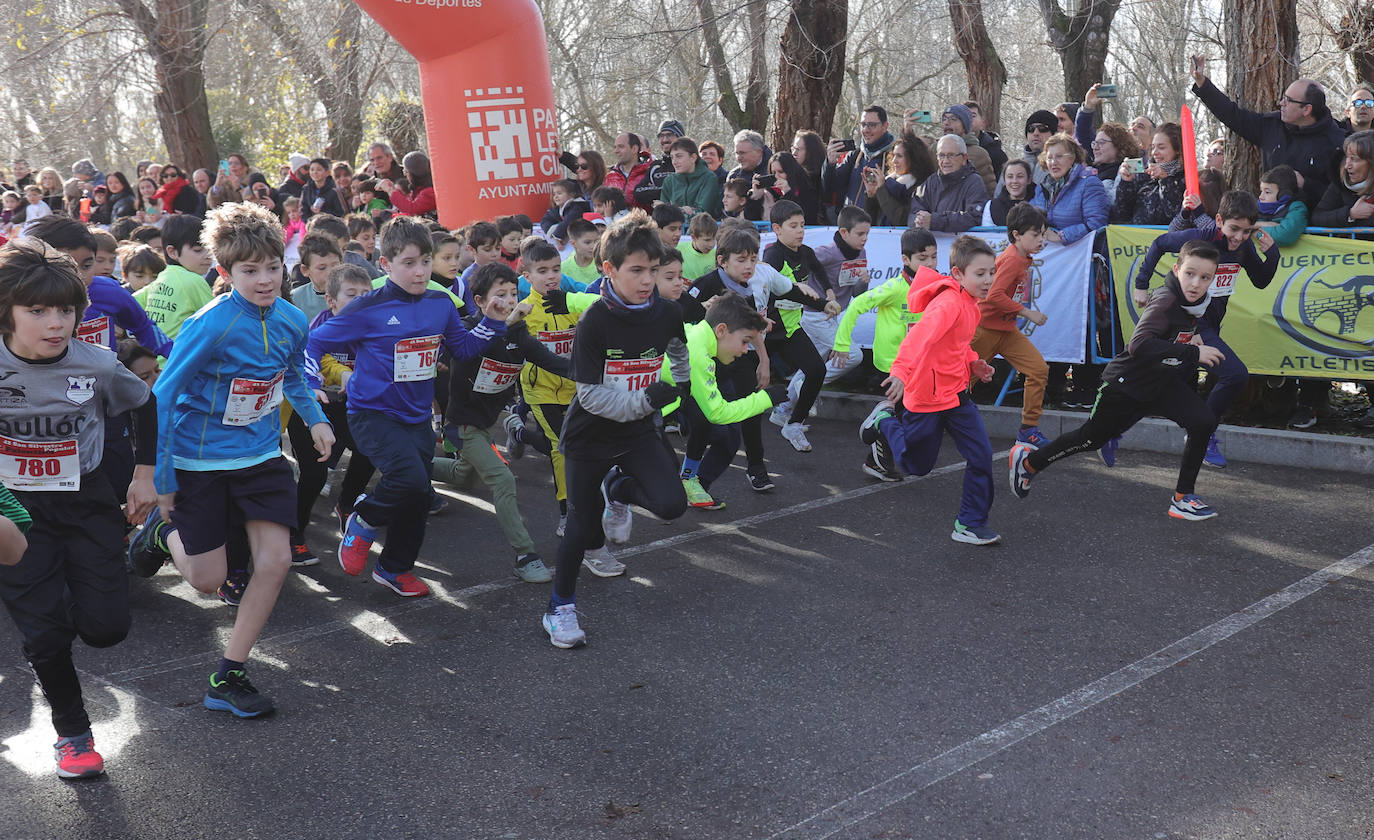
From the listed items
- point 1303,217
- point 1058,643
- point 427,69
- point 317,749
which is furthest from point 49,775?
point 427,69

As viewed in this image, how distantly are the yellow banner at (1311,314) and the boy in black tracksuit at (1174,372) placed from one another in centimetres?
189

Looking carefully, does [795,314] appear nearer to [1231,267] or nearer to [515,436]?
[515,436]

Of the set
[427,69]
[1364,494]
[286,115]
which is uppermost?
[286,115]

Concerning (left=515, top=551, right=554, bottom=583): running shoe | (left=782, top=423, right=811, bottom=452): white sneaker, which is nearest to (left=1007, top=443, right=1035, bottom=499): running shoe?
(left=782, top=423, right=811, bottom=452): white sneaker

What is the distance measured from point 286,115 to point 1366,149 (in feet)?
92.7

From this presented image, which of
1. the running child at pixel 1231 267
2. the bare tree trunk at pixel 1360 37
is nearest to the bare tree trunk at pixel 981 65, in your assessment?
the bare tree trunk at pixel 1360 37

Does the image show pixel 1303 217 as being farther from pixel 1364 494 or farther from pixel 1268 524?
pixel 1268 524

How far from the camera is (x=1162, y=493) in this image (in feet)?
23.6

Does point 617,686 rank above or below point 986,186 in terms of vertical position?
below

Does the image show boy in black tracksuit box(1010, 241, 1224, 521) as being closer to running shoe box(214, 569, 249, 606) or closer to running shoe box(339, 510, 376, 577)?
running shoe box(339, 510, 376, 577)

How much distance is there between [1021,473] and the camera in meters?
6.95

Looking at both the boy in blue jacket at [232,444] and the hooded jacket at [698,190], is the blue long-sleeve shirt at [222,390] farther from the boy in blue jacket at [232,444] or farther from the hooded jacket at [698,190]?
the hooded jacket at [698,190]

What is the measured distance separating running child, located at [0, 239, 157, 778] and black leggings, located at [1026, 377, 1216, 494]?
4.83 meters

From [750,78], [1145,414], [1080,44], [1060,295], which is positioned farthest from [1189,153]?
[1080,44]
